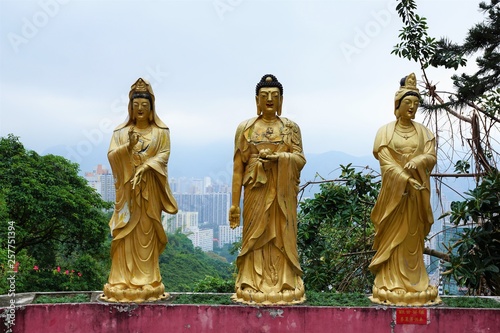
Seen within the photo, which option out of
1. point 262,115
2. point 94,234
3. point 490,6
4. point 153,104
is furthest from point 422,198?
point 94,234

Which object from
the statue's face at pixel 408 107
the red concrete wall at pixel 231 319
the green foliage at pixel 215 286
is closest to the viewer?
the red concrete wall at pixel 231 319

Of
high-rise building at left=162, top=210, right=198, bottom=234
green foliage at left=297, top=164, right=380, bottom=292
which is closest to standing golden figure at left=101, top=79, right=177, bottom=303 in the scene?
green foliage at left=297, top=164, right=380, bottom=292

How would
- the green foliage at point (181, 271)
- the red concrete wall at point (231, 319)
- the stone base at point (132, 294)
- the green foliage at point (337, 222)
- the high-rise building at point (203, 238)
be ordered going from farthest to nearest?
the high-rise building at point (203, 238) → the green foliage at point (181, 271) → the green foliage at point (337, 222) → the stone base at point (132, 294) → the red concrete wall at point (231, 319)

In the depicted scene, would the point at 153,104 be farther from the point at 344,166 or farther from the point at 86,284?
the point at 86,284

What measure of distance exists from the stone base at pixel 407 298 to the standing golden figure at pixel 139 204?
8.56 ft

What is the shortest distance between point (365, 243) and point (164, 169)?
12.6 ft

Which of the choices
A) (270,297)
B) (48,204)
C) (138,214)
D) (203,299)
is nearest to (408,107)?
(270,297)

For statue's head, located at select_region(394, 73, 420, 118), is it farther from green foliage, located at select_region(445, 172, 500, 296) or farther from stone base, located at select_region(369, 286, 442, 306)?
stone base, located at select_region(369, 286, 442, 306)

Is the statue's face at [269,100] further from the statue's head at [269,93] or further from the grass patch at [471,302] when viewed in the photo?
the grass patch at [471,302]

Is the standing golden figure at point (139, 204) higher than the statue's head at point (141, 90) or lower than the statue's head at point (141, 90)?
lower

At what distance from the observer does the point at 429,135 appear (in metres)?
6.94

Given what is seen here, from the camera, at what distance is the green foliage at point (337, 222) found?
8.76 metres

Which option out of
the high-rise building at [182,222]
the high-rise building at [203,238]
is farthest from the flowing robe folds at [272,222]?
the high-rise building at [203,238]

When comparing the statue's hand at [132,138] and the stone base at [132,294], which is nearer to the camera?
the stone base at [132,294]
